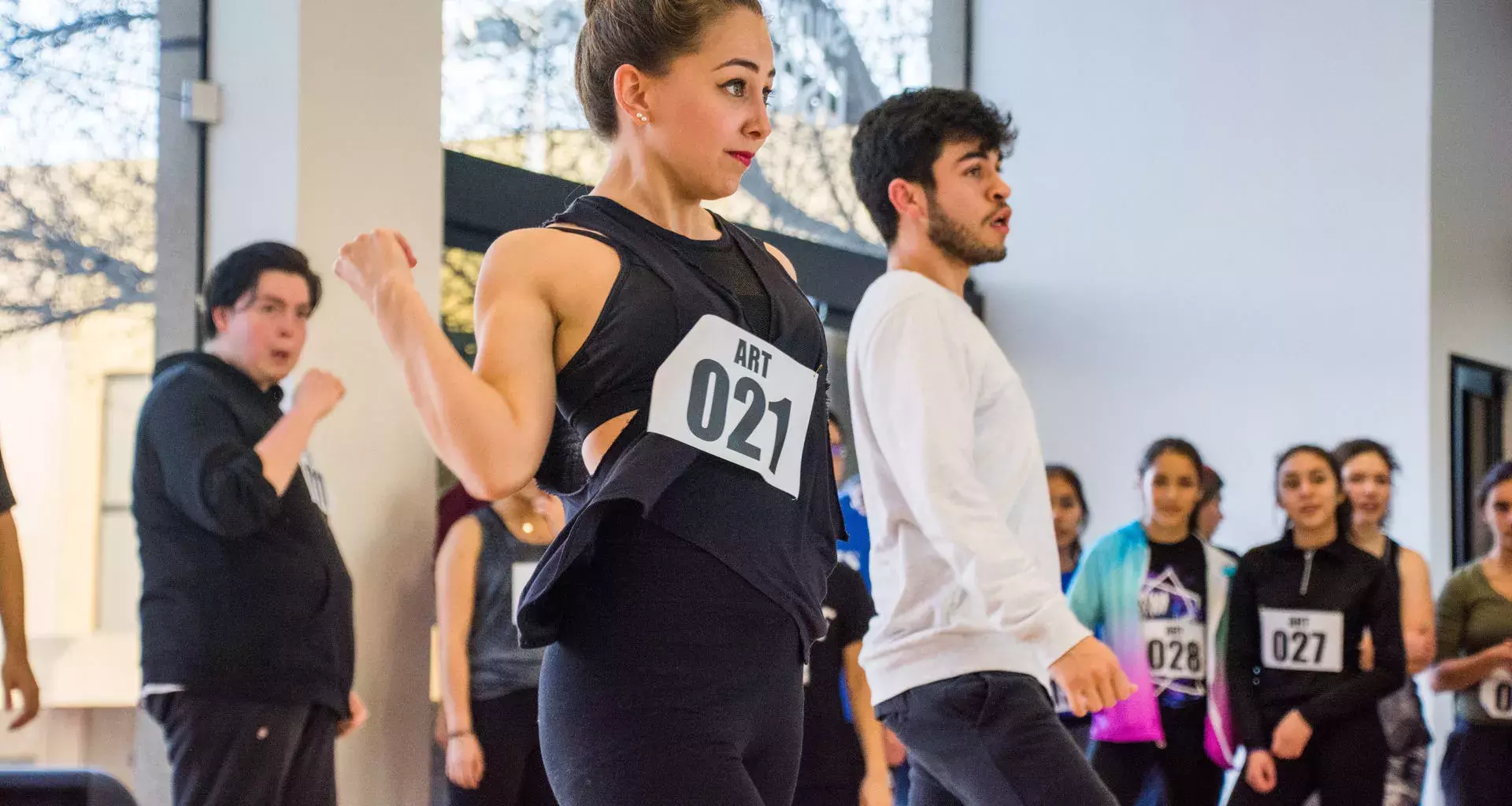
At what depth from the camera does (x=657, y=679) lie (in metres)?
1.34

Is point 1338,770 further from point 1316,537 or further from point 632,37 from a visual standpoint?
point 632,37

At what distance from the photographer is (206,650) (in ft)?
8.85

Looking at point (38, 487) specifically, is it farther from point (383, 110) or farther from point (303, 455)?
point (383, 110)

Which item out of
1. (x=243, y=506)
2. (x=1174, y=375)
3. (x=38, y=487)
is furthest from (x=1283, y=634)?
(x=38, y=487)

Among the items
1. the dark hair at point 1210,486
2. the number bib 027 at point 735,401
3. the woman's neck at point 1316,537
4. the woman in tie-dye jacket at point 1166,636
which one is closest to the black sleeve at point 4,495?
the number bib 027 at point 735,401

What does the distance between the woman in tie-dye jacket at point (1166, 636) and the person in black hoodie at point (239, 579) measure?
234 cm

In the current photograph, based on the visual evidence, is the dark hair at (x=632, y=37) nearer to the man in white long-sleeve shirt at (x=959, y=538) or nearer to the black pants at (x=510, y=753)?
the man in white long-sleeve shirt at (x=959, y=538)

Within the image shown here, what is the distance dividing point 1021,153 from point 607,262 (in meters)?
5.96

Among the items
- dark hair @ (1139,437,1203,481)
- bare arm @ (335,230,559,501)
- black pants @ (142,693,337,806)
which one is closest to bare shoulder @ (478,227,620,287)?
bare arm @ (335,230,559,501)

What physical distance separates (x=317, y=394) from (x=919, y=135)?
126 cm

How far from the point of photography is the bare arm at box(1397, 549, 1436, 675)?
466cm

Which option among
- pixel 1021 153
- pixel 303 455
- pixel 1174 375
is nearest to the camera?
pixel 303 455

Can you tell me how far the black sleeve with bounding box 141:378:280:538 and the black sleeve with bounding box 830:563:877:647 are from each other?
1.47 metres

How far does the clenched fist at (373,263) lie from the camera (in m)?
1.42
